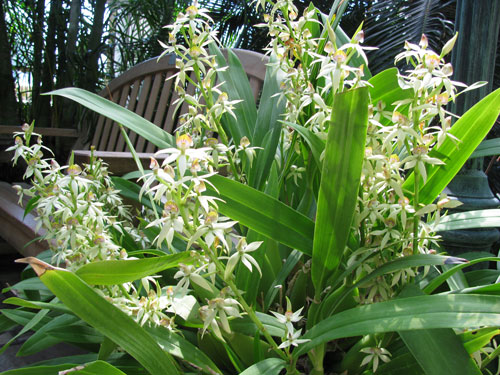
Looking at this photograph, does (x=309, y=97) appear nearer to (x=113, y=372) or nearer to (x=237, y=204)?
(x=237, y=204)

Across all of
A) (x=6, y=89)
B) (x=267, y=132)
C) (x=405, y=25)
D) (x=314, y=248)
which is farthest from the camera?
(x=6, y=89)

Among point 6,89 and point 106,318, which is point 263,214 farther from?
point 6,89

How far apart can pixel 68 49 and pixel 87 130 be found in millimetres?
880

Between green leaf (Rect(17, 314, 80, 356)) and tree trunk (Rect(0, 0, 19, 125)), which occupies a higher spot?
tree trunk (Rect(0, 0, 19, 125))

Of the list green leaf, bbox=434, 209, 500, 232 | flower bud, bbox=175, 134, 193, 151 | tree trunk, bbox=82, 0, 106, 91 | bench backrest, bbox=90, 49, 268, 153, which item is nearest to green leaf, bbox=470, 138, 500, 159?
green leaf, bbox=434, 209, 500, 232

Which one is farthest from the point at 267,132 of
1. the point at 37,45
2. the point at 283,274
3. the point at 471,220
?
the point at 37,45

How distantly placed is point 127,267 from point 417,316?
0.96ft

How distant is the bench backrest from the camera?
1412 mm

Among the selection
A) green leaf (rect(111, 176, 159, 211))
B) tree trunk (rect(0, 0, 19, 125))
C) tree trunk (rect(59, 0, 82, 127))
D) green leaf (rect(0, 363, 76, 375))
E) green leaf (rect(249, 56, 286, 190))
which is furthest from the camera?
tree trunk (rect(59, 0, 82, 127))

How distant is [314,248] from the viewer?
0.55 m

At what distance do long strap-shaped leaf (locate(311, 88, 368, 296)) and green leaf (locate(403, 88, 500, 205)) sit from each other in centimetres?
12

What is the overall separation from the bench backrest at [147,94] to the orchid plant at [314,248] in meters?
0.72

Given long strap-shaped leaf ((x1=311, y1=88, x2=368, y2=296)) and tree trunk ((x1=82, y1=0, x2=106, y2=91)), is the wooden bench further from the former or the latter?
tree trunk ((x1=82, y1=0, x2=106, y2=91))

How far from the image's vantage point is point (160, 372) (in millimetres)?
500
